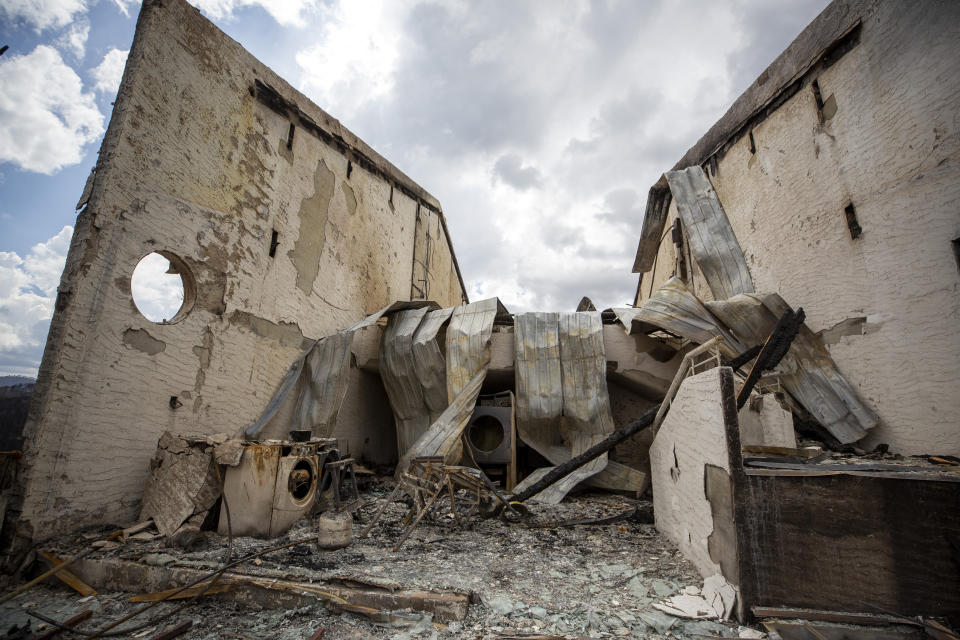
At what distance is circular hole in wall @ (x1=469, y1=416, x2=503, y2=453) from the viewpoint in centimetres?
661

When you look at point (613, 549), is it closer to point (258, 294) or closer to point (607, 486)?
point (607, 486)

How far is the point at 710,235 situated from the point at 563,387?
11.9 ft

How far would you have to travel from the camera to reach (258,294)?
5645 mm

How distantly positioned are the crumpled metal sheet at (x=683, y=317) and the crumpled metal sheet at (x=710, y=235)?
3.68 ft

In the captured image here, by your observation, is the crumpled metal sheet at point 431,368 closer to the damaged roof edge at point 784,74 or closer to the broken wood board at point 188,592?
the broken wood board at point 188,592

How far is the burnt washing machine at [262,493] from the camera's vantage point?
3.93m

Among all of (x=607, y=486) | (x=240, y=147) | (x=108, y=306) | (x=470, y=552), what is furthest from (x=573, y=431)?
(x=240, y=147)

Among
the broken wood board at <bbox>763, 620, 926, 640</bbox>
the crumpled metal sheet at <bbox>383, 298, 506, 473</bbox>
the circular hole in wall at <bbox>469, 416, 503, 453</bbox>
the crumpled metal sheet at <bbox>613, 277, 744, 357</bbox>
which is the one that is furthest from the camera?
the circular hole in wall at <bbox>469, 416, 503, 453</bbox>

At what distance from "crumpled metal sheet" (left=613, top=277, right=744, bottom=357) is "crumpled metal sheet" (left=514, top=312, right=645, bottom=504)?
0.81 meters

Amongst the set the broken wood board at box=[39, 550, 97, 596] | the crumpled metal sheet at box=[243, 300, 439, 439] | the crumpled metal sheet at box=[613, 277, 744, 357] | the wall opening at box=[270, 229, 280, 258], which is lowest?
the broken wood board at box=[39, 550, 97, 596]

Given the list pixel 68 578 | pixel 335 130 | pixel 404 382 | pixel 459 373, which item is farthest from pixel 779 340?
pixel 335 130

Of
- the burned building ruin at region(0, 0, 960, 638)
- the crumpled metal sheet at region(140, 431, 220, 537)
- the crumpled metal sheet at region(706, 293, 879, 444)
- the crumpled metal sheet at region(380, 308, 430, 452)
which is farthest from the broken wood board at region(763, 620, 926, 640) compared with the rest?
the crumpled metal sheet at region(380, 308, 430, 452)

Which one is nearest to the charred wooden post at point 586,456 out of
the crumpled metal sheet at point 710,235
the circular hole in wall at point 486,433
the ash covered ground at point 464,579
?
the ash covered ground at point 464,579

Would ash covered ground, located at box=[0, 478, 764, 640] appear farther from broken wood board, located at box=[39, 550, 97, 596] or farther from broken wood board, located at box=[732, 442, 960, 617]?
broken wood board, located at box=[732, 442, 960, 617]
